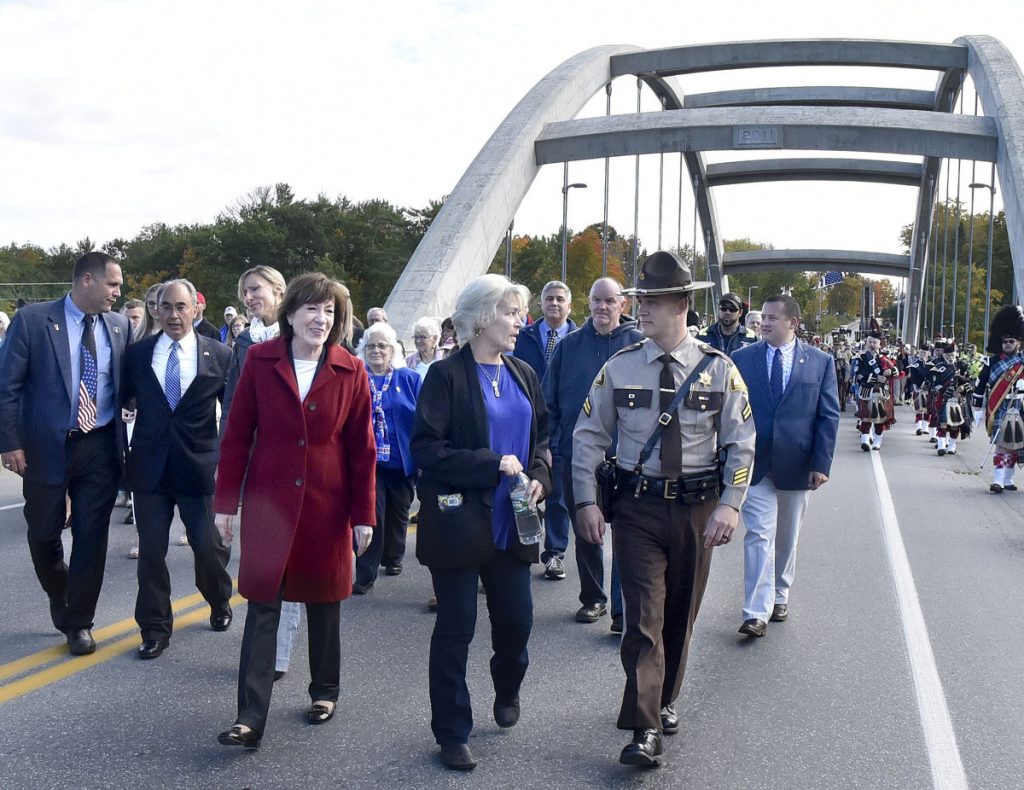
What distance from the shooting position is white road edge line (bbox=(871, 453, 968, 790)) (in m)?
3.82

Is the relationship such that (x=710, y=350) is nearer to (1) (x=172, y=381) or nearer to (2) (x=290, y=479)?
(2) (x=290, y=479)

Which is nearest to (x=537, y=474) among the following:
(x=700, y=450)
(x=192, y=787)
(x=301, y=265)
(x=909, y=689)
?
(x=700, y=450)

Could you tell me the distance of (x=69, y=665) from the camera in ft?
16.1

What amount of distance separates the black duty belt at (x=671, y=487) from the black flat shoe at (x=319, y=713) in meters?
1.49

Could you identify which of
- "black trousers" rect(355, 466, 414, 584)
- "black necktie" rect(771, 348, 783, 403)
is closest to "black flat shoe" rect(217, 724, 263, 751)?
"black trousers" rect(355, 466, 414, 584)

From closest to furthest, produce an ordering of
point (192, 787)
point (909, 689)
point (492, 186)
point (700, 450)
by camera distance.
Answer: point (192, 787)
point (700, 450)
point (909, 689)
point (492, 186)

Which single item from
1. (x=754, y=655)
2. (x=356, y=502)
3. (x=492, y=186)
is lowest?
(x=754, y=655)

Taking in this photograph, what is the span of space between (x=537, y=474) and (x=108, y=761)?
1.87 meters

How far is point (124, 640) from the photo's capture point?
17.6 feet

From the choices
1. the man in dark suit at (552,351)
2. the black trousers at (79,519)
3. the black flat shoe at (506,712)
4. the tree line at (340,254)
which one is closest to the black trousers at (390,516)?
the man in dark suit at (552,351)

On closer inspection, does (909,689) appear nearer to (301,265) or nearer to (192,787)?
(192,787)

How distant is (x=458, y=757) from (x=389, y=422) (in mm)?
3339

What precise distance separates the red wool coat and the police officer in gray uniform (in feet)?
3.20

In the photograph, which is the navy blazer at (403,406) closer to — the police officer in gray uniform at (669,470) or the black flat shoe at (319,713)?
the black flat shoe at (319,713)
